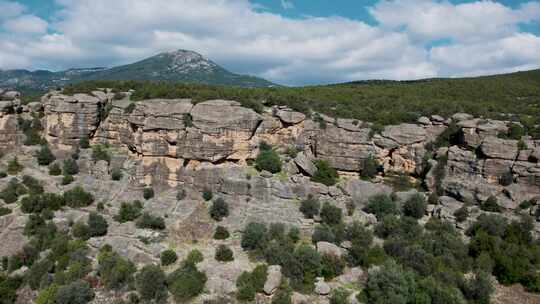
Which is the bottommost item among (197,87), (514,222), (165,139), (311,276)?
(311,276)

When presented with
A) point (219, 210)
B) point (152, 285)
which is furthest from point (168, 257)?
point (219, 210)

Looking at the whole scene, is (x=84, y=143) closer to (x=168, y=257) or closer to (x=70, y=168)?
(x=70, y=168)

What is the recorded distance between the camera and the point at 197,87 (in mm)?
44375

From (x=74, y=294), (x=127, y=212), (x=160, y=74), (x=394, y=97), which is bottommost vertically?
(x=74, y=294)

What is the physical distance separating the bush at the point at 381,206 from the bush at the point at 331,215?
3044mm

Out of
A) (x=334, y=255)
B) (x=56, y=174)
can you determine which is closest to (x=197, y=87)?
(x=56, y=174)

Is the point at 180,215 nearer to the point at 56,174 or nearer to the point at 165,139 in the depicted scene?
the point at 165,139

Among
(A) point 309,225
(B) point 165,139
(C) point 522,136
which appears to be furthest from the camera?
(B) point 165,139

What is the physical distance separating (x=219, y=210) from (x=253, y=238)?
4697 mm

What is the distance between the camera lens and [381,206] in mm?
29469

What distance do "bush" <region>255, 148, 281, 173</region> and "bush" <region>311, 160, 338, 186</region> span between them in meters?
3.40

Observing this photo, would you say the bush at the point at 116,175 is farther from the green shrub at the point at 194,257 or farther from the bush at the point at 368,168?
the bush at the point at 368,168

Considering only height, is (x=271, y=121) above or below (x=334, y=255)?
above

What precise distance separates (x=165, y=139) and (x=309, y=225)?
15499 millimetres
